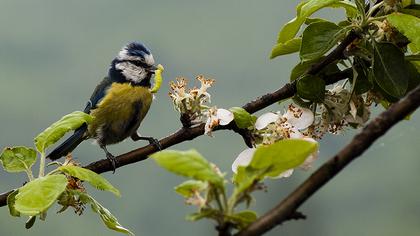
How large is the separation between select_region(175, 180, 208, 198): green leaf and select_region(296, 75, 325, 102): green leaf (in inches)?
18.2

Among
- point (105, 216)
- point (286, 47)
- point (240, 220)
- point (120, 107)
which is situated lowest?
point (120, 107)

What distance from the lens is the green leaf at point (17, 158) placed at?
3.53 ft

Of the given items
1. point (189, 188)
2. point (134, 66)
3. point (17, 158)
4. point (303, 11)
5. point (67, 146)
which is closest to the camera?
point (189, 188)

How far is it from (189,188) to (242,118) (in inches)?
17.1

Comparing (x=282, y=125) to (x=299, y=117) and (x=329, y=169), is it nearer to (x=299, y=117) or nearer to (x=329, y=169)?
(x=299, y=117)

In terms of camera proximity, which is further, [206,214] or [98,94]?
[98,94]

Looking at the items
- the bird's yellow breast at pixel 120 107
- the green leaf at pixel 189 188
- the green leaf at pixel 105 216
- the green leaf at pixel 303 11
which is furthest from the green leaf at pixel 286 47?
the bird's yellow breast at pixel 120 107

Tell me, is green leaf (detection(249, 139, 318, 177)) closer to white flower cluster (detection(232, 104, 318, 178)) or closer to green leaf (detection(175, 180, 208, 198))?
green leaf (detection(175, 180, 208, 198))

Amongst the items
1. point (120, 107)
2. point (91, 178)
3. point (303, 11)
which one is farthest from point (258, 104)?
point (120, 107)

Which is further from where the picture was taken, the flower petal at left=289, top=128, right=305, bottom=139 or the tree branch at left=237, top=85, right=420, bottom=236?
the flower petal at left=289, top=128, right=305, bottom=139

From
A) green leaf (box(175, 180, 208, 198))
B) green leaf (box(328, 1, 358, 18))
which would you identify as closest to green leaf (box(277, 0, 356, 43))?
green leaf (box(328, 1, 358, 18))

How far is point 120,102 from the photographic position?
245 centimetres

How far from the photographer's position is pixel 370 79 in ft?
3.40

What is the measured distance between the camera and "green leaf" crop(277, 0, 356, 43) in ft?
3.15
